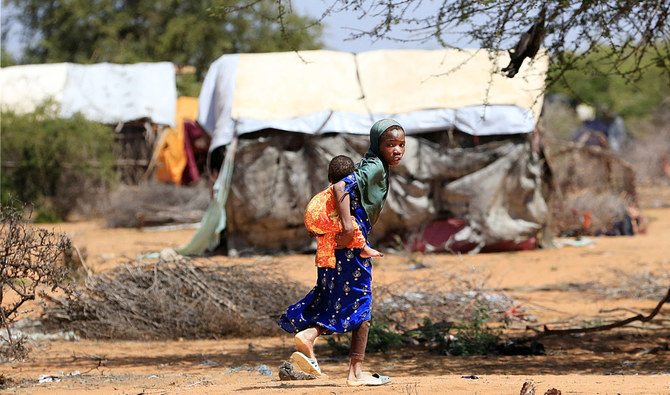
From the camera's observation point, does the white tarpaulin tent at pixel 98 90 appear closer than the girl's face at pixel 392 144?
No

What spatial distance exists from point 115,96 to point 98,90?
0.45 m

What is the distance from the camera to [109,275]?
7.26m

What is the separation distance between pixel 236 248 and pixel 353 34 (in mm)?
6636

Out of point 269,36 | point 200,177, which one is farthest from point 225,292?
point 269,36

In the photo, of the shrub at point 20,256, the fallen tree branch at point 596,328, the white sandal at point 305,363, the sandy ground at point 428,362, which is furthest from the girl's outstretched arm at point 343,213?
the fallen tree branch at point 596,328

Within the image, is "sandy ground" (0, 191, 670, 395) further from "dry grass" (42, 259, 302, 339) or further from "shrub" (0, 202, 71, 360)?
"shrub" (0, 202, 71, 360)

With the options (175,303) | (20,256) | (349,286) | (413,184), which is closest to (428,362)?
(349,286)

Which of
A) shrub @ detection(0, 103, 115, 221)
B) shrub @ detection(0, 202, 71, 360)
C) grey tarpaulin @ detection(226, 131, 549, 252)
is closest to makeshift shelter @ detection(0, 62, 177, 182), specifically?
shrub @ detection(0, 103, 115, 221)

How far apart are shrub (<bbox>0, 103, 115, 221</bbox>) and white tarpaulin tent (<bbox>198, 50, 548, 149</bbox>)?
220 inches

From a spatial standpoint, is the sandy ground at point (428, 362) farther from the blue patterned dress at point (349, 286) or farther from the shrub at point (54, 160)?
the shrub at point (54, 160)

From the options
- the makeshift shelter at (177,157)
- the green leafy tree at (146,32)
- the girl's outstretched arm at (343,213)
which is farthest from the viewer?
the green leafy tree at (146,32)

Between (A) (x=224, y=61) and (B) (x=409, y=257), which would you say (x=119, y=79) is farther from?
(B) (x=409, y=257)

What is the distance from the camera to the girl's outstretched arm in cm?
432

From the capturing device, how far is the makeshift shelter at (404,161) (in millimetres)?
11898
